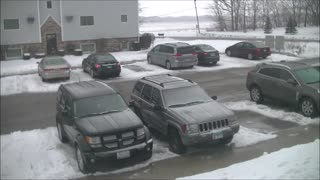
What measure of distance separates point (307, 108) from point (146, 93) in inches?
195

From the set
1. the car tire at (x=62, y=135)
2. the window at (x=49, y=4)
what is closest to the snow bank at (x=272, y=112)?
the car tire at (x=62, y=135)

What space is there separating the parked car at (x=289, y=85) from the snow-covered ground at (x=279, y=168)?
4381mm

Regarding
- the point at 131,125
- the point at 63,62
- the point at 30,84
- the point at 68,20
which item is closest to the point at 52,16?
the point at 68,20

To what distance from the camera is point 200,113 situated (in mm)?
10320

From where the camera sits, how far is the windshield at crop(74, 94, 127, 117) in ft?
32.8

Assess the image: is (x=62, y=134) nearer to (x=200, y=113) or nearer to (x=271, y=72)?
(x=200, y=113)

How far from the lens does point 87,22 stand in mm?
35969

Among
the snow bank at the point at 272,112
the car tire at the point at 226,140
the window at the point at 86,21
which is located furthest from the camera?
the window at the point at 86,21

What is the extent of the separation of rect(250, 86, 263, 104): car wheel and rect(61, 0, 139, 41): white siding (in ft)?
74.7

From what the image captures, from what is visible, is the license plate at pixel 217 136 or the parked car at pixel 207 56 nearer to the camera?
the license plate at pixel 217 136

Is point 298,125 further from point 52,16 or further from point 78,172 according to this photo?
point 52,16

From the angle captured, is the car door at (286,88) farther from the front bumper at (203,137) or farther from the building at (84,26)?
the building at (84,26)

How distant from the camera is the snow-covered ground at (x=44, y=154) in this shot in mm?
8852

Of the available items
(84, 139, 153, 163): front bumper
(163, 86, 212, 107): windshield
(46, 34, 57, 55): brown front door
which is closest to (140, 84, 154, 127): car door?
(163, 86, 212, 107): windshield
